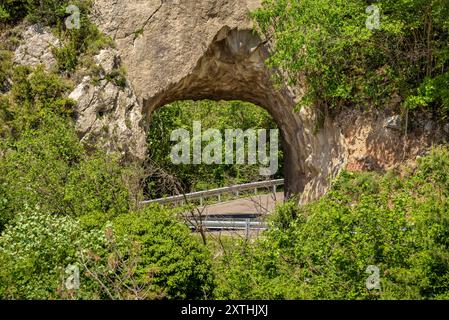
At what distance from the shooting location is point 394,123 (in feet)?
70.2

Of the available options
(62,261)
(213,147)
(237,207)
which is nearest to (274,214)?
(62,261)

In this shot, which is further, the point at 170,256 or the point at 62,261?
the point at 170,256

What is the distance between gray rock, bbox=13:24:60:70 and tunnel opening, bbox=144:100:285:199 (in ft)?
37.4

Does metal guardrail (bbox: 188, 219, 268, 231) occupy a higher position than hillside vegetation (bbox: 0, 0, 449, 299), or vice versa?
hillside vegetation (bbox: 0, 0, 449, 299)

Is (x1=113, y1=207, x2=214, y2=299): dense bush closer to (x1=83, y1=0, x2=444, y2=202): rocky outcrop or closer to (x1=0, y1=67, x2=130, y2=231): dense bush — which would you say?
(x1=0, y1=67, x2=130, y2=231): dense bush

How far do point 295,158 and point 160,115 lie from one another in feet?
43.3

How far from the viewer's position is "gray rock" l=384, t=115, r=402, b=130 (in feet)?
70.1

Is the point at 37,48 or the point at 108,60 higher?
the point at 37,48

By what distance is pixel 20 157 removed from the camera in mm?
19578

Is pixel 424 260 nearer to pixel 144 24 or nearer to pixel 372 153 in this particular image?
pixel 372 153

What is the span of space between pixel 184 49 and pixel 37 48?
4.83 metres

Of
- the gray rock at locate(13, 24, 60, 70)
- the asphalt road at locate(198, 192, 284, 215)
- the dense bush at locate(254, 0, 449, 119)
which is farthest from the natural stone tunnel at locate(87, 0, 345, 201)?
the asphalt road at locate(198, 192, 284, 215)

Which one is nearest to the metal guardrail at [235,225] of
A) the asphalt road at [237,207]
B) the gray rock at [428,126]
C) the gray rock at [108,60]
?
the gray rock at [428,126]

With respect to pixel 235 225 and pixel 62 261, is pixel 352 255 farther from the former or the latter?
pixel 235 225
